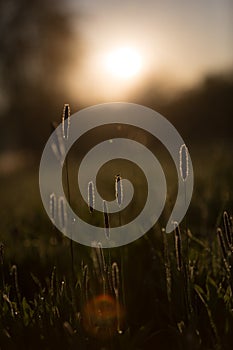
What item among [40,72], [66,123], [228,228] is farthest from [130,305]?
[40,72]

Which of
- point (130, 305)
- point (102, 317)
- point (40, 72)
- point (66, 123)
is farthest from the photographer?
point (40, 72)

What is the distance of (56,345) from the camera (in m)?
1.88

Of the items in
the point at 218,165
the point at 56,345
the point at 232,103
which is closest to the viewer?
the point at 56,345

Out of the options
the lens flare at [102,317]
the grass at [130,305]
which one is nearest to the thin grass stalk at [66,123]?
the grass at [130,305]

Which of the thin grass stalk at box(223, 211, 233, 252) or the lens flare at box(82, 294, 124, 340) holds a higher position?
the thin grass stalk at box(223, 211, 233, 252)

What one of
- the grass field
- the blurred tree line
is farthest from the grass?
the blurred tree line

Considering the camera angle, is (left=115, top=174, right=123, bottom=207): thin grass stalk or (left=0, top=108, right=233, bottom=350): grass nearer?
(left=115, top=174, right=123, bottom=207): thin grass stalk

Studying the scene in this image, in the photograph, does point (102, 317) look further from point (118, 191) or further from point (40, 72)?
point (40, 72)

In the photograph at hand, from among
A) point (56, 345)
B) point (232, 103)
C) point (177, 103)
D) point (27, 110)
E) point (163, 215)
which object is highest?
point (27, 110)

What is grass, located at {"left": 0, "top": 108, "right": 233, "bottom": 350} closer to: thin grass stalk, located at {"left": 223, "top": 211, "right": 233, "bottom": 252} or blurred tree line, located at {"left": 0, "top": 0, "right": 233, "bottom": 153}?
thin grass stalk, located at {"left": 223, "top": 211, "right": 233, "bottom": 252}

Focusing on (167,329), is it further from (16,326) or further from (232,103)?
(232,103)

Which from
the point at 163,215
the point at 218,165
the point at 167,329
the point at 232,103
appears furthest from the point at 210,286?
the point at 232,103

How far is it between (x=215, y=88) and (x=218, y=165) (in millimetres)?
15083

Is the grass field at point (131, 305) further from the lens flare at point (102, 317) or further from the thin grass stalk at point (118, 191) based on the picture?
the thin grass stalk at point (118, 191)
